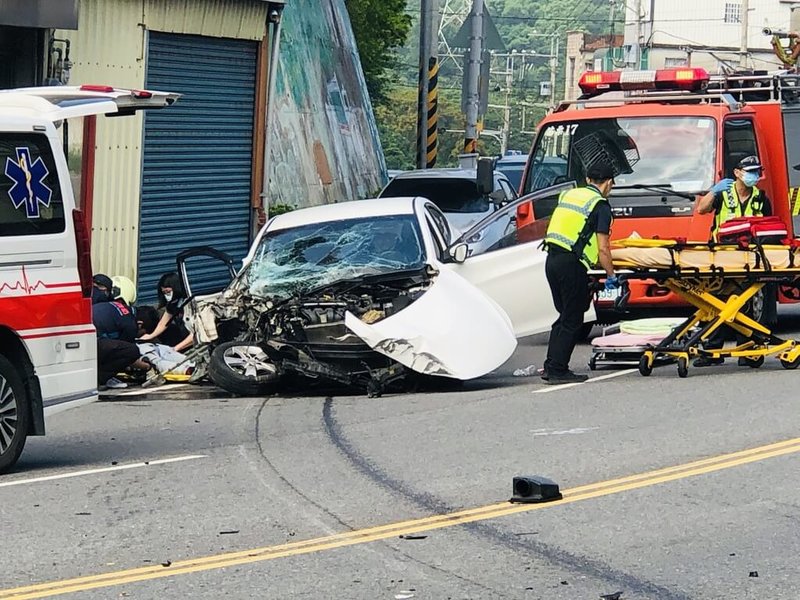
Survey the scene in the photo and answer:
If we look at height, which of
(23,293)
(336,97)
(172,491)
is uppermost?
(336,97)

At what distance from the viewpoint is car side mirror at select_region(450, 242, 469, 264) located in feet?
44.9

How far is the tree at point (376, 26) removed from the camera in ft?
133

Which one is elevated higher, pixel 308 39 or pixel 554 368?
pixel 308 39

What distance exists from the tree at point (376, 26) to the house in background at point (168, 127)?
1520 centimetres

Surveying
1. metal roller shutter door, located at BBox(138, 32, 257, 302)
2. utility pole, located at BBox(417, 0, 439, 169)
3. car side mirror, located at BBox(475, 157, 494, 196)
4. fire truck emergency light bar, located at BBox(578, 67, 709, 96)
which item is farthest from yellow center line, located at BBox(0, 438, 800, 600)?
utility pole, located at BBox(417, 0, 439, 169)

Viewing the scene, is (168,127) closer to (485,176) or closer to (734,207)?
(485,176)

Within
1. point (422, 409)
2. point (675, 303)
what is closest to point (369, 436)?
point (422, 409)

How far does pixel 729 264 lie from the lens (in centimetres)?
1307

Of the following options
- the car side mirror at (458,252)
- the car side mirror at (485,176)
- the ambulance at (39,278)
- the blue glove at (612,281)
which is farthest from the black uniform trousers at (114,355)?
the car side mirror at (485,176)

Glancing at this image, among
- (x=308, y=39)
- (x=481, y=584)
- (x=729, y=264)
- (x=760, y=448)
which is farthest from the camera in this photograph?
(x=308, y=39)

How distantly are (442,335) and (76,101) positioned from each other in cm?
388

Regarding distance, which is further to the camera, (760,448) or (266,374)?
(266,374)

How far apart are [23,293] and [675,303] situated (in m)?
8.79

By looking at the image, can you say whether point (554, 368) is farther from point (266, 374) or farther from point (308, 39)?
point (308, 39)
